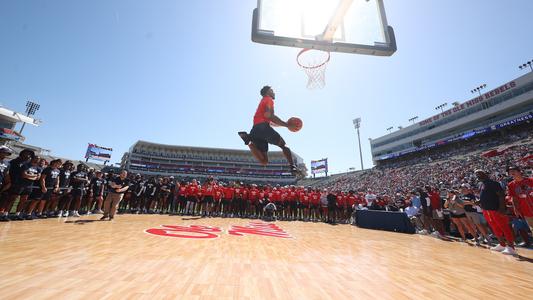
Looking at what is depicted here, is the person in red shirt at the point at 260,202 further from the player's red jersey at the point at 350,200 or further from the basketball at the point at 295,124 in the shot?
the basketball at the point at 295,124

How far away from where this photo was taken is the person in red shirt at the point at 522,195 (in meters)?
6.05

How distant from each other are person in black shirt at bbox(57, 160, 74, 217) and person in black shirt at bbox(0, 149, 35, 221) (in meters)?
1.38

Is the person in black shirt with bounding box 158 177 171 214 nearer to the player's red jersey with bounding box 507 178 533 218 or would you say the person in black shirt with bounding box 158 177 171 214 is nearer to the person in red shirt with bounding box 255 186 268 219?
the person in red shirt with bounding box 255 186 268 219

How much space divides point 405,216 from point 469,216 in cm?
313

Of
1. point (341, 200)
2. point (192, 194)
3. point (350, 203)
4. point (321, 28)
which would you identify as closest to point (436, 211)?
point (350, 203)

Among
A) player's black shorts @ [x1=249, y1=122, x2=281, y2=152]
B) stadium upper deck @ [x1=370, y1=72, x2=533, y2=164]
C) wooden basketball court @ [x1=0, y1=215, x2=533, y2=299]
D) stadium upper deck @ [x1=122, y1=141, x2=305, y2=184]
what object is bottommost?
wooden basketball court @ [x1=0, y1=215, x2=533, y2=299]

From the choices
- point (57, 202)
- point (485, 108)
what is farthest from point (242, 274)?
point (485, 108)

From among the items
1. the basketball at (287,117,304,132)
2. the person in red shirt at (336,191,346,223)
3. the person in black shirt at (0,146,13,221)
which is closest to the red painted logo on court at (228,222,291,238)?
the basketball at (287,117,304,132)

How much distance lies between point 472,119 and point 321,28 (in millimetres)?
55216

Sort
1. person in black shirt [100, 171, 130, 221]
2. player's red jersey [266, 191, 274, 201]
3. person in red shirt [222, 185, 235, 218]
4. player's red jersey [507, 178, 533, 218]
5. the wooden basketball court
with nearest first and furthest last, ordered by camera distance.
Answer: the wooden basketball court → player's red jersey [507, 178, 533, 218] → person in black shirt [100, 171, 130, 221] → person in red shirt [222, 185, 235, 218] → player's red jersey [266, 191, 274, 201]

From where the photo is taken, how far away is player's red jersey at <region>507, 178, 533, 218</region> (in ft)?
19.8

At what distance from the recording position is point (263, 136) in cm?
521

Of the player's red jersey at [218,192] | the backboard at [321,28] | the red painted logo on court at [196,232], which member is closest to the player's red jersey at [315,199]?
the player's red jersey at [218,192]

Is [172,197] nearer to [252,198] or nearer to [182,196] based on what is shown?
[182,196]
